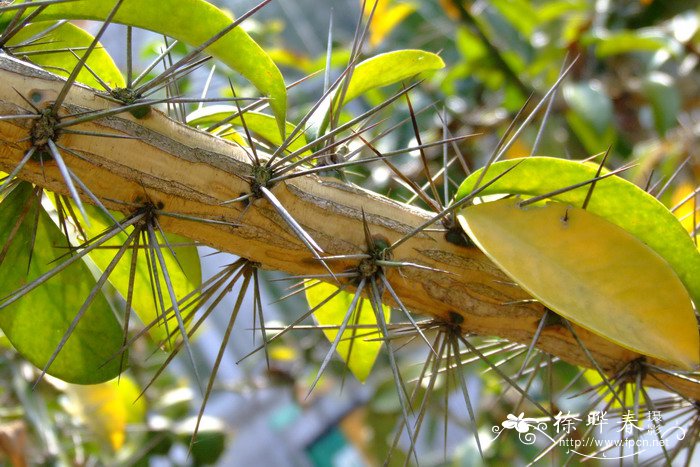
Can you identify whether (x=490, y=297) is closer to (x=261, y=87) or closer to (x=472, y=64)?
(x=261, y=87)

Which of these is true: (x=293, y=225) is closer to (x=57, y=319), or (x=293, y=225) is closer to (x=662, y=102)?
(x=57, y=319)

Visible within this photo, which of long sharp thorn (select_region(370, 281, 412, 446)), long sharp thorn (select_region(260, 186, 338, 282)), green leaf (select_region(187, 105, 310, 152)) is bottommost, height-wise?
long sharp thorn (select_region(370, 281, 412, 446))

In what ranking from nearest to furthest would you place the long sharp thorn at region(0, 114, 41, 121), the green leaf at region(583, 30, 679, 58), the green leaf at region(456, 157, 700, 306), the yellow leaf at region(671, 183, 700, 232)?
the long sharp thorn at region(0, 114, 41, 121)
the green leaf at region(456, 157, 700, 306)
the yellow leaf at region(671, 183, 700, 232)
the green leaf at region(583, 30, 679, 58)

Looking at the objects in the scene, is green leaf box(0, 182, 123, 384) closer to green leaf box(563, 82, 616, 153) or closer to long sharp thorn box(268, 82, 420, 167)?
long sharp thorn box(268, 82, 420, 167)

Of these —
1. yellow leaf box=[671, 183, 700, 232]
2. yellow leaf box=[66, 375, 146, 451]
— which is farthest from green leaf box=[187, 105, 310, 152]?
yellow leaf box=[66, 375, 146, 451]

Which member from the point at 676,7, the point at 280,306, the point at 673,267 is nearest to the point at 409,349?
the point at 280,306

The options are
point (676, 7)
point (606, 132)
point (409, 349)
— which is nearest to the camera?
point (606, 132)

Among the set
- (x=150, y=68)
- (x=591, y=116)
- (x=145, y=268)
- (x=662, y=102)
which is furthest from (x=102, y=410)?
(x=662, y=102)
